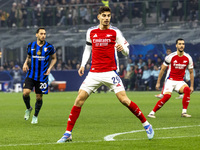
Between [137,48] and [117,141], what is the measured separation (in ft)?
81.1

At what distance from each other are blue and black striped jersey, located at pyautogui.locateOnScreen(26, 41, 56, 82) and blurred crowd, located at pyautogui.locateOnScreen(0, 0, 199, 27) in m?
19.6

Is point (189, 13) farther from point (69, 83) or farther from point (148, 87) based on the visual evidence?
point (69, 83)

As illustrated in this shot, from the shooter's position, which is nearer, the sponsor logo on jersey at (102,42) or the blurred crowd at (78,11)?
the sponsor logo on jersey at (102,42)

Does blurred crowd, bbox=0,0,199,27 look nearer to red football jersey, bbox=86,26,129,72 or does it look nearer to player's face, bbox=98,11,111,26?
red football jersey, bbox=86,26,129,72

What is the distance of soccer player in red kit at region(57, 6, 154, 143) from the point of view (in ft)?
29.9

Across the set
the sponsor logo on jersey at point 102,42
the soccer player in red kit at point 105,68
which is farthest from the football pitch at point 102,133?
the sponsor logo on jersey at point 102,42

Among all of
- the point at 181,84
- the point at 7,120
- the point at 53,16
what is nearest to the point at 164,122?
the point at 181,84

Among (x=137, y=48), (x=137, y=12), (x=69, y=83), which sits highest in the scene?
(x=137, y=12)

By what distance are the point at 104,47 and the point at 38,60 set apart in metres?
4.38

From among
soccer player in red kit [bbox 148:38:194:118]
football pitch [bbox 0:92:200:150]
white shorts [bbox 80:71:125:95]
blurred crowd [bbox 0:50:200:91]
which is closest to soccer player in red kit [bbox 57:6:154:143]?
white shorts [bbox 80:71:125:95]

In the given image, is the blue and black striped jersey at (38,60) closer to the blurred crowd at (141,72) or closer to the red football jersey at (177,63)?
the red football jersey at (177,63)

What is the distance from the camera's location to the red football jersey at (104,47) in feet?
30.3

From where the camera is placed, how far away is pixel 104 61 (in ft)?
30.2

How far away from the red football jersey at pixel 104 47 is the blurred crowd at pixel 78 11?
23.0 metres
